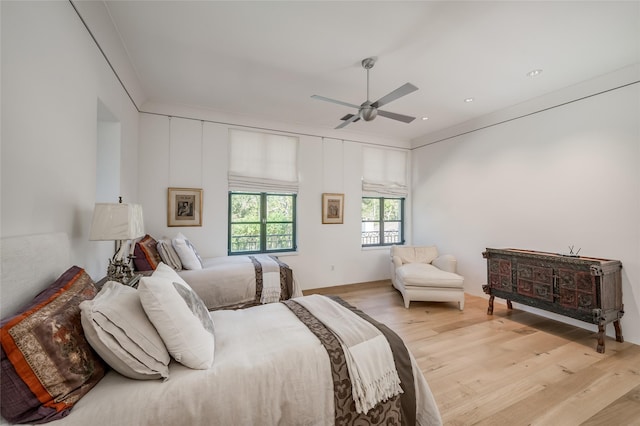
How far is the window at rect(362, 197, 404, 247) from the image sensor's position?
537 centimetres

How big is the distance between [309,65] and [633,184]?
3.76 meters

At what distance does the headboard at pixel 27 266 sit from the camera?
1.07 m

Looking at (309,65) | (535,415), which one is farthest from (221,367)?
(309,65)

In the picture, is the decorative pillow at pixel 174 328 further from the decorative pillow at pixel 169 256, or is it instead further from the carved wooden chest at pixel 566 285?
the carved wooden chest at pixel 566 285

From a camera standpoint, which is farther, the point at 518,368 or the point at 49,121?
the point at 518,368

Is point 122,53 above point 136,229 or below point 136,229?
above

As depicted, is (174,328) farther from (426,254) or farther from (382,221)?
(382,221)

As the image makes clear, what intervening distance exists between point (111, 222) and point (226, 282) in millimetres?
1447

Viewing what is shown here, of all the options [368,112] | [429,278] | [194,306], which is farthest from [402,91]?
[429,278]

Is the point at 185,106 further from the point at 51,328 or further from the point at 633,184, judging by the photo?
the point at 633,184

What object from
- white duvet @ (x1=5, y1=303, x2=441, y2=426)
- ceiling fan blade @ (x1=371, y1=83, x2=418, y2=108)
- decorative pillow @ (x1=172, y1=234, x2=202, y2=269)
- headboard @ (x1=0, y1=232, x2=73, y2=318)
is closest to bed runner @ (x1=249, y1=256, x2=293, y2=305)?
decorative pillow @ (x1=172, y1=234, x2=202, y2=269)

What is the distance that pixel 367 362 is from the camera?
4.68ft

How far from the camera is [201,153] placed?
4039 millimetres

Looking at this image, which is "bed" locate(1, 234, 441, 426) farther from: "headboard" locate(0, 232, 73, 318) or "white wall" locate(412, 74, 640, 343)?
"white wall" locate(412, 74, 640, 343)
